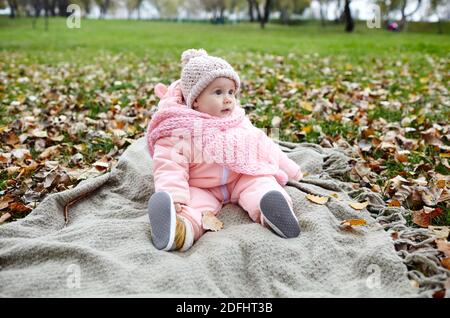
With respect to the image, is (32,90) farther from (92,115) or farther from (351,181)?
(351,181)

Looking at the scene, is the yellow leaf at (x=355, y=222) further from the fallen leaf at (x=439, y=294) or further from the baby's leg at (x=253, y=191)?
the fallen leaf at (x=439, y=294)

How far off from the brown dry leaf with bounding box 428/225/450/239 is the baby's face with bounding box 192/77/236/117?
4.83 ft

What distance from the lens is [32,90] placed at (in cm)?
738

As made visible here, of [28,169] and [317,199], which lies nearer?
[317,199]

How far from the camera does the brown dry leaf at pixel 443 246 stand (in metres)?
2.37

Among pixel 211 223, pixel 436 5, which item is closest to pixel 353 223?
pixel 211 223

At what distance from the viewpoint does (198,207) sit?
2.83 m

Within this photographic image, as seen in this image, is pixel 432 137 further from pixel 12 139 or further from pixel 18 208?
pixel 12 139

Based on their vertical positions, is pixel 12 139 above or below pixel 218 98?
below

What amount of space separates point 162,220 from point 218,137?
72cm

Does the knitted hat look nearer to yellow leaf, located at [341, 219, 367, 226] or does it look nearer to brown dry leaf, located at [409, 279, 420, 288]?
yellow leaf, located at [341, 219, 367, 226]

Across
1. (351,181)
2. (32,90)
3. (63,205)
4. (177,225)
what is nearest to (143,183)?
(63,205)

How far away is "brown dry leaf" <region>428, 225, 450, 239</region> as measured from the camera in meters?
2.56
